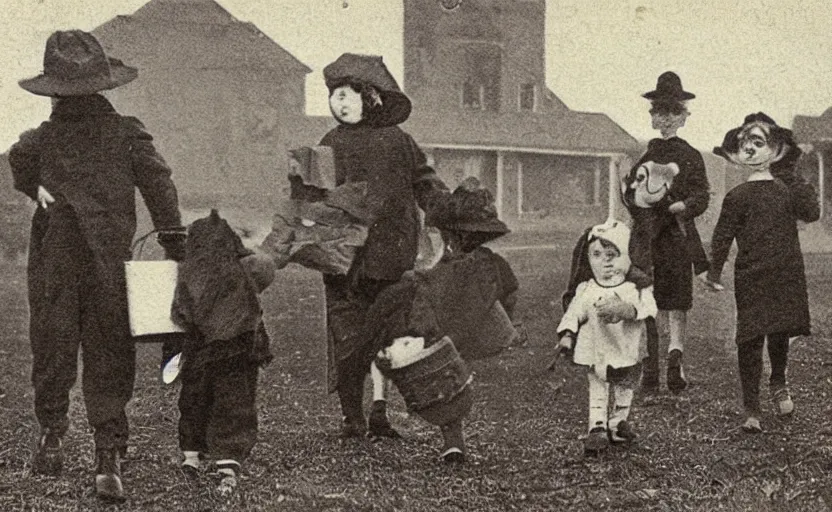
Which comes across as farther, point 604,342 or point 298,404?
point 298,404

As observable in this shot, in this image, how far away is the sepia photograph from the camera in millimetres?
4258

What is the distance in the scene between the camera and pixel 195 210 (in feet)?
18.5

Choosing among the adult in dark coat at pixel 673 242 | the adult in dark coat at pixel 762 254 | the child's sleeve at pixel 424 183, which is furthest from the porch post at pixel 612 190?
the child's sleeve at pixel 424 183

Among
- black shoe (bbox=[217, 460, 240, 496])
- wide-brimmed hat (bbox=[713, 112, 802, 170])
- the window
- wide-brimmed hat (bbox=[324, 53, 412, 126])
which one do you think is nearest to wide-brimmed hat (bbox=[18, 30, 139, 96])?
wide-brimmed hat (bbox=[324, 53, 412, 126])

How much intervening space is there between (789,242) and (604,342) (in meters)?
1.17

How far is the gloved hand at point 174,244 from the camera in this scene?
13.9 feet

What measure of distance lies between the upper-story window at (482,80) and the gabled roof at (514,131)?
14cm

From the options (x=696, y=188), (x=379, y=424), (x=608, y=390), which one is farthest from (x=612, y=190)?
(x=379, y=424)

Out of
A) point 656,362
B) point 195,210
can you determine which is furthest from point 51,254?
point 656,362

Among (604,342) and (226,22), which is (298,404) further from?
(226,22)

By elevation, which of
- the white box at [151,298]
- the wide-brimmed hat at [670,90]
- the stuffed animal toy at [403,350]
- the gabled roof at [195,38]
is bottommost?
the stuffed animal toy at [403,350]

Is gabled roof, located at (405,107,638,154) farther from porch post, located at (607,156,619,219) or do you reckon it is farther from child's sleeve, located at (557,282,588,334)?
child's sleeve, located at (557,282,588,334)

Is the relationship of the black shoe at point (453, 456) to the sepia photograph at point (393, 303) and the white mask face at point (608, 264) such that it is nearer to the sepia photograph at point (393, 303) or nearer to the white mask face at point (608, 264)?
the sepia photograph at point (393, 303)

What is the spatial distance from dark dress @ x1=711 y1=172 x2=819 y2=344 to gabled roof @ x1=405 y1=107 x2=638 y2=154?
17.9 ft
